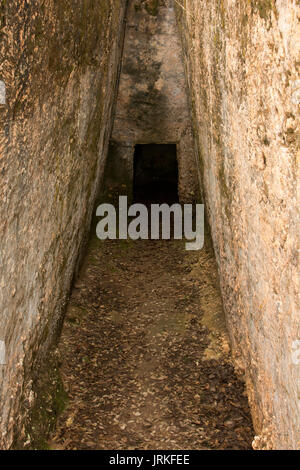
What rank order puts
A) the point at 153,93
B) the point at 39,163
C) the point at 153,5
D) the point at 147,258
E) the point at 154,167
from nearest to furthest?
the point at 39,163, the point at 147,258, the point at 153,5, the point at 153,93, the point at 154,167

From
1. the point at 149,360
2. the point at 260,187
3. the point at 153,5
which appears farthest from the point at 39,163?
the point at 153,5

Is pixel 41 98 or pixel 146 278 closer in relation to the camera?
pixel 41 98

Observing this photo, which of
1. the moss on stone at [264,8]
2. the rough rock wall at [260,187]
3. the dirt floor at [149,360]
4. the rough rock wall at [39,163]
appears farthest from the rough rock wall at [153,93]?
the moss on stone at [264,8]

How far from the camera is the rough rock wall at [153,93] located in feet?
30.0

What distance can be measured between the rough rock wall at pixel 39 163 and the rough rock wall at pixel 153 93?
257cm

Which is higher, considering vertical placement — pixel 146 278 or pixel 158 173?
pixel 158 173

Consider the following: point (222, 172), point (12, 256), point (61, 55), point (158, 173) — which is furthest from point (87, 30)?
point (158, 173)

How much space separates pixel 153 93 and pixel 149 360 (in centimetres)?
528

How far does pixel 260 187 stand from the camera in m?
3.86

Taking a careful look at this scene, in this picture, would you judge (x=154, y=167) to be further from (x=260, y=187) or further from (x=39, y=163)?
(x=260, y=187)

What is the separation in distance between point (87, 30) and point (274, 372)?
4182mm

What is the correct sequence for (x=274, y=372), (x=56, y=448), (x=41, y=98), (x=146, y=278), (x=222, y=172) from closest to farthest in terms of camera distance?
1. (x=274, y=372)
2. (x=41, y=98)
3. (x=56, y=448)
4. (x=222, y=172)
5. (x=146, y=278)

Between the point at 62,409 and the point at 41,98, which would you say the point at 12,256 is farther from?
the point at 62,409

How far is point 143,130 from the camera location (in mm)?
9500
